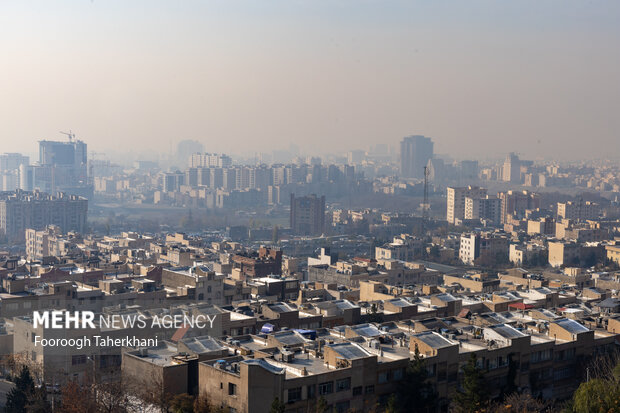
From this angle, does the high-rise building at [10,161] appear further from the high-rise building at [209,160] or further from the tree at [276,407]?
the tree at [276,407]

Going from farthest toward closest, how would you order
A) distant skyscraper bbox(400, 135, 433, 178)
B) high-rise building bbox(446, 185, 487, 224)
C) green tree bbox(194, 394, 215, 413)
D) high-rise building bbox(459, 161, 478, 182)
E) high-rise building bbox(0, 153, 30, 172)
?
distant skyscraper bbox(400, 135, 433, 178)
high-rise building bbox(459, 161, 478, 182)
high-rise building bbox(0, 153, 30, 172)
high-rise building bbox(446, 185, 487, 224)
green tree bbox(194, 394, 215, 413)

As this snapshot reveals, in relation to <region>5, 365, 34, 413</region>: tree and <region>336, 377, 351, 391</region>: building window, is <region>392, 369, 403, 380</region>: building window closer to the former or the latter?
<region>336, 377, 351, 391</region>: building window

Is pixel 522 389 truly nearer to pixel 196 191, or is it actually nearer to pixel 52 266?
pixel 52 266

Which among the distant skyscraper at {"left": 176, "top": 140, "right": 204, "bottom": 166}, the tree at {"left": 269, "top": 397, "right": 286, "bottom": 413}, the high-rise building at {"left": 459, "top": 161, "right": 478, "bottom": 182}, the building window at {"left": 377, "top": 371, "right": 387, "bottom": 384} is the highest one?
the distant skyscraper at {"left": 176, "top": 140, "right": 204, "bottom": 166}

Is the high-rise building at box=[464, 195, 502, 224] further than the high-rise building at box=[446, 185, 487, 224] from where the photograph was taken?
No

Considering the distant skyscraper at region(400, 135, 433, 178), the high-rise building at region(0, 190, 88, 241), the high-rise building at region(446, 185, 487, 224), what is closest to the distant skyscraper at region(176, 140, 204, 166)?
the distant skyscraper at region(400, 135, 433, 178)

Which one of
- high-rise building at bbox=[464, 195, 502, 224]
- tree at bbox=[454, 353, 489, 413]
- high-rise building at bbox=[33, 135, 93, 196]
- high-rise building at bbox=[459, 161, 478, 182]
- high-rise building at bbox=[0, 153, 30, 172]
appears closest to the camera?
tree at bbox=[454, 353, 489, 413]

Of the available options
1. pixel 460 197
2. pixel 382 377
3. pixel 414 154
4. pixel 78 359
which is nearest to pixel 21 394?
pixel 78 359

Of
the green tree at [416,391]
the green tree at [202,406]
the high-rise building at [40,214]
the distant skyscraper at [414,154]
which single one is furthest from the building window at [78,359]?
the distant skyscraper at [414,154]
